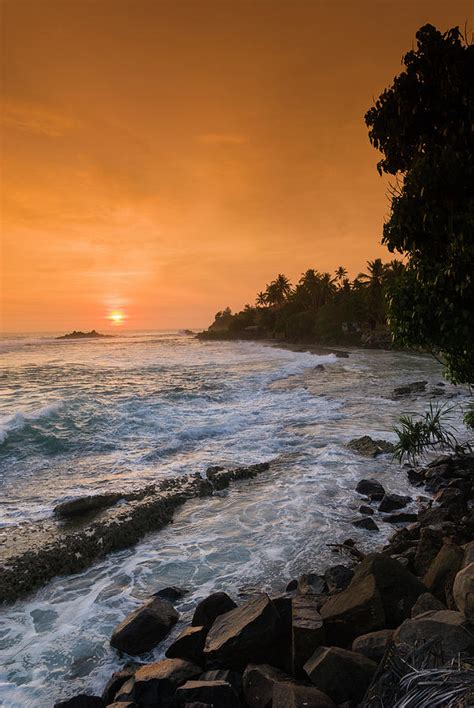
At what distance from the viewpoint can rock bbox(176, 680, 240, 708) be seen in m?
4.07

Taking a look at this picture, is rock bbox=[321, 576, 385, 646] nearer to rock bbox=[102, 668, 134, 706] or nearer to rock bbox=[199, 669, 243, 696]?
rock bbox=[199, 669, 243, 696]

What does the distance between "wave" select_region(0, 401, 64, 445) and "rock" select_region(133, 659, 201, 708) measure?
13670mm

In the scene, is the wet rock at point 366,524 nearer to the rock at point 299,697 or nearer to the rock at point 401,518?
the rock at point 401,518

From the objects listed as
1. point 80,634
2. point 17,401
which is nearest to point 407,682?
point 80,634

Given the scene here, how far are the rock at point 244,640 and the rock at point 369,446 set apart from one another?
31.5 ft

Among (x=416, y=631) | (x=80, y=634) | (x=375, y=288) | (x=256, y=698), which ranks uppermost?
(x=375, y=288)

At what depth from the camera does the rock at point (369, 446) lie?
45.0 ft

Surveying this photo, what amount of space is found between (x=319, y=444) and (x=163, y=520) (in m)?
7.42

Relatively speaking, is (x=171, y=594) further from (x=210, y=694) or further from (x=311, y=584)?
(x=210, y=694)

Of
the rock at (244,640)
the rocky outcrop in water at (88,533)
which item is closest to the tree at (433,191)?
the rock at (244,640)

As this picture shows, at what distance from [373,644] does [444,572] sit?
1718 mm

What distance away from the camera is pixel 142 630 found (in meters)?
5.52

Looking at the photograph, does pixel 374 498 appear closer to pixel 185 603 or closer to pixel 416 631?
pixel 185 603

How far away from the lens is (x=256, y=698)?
412 centimetres
